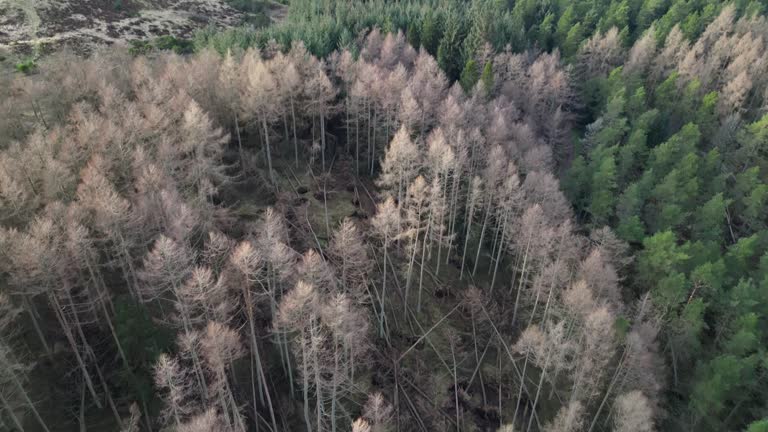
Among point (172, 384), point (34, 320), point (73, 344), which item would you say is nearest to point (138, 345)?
point (73, 344)

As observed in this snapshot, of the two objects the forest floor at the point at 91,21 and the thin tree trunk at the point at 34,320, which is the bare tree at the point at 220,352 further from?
the forest floor at the point at 91,21

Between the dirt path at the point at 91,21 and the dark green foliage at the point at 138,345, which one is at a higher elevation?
the dirt path at the point at 91,21

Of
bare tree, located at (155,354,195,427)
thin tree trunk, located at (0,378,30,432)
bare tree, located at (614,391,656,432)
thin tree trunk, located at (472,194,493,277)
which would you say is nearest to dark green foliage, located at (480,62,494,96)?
thin tree trunk, located at (472,194,493,277)

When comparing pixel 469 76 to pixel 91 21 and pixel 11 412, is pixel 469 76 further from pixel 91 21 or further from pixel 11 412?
pixel 91 21

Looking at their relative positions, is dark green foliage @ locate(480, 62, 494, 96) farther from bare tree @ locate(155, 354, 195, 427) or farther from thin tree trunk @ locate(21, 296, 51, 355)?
thin tree trunk @ locate(21, 296, 51, 355)

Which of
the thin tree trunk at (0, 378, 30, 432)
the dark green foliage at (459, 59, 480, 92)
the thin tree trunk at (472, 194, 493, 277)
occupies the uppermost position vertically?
the dark green foliage at (459, 59, 480, 92)

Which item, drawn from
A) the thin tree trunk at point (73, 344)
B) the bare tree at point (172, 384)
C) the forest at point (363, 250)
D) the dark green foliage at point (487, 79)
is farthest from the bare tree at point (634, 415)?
the dark green foliage at point (487, 79)
